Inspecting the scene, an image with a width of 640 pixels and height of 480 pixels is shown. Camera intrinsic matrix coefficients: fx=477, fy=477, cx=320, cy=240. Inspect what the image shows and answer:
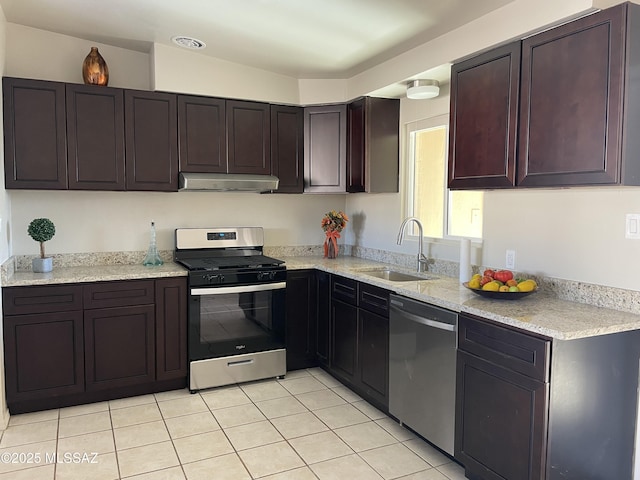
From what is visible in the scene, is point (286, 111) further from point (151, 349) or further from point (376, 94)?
point (151, 349)

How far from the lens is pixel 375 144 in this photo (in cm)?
376

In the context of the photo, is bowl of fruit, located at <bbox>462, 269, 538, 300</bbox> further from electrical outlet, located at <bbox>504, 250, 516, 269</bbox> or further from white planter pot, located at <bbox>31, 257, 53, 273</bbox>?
white planter pot, located at <bbox>31, 257, 53, 273</bbox>

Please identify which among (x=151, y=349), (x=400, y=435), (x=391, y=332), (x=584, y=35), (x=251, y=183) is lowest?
(x=400, y=435)

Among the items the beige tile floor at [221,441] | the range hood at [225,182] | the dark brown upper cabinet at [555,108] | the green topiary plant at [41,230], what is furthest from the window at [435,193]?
the green topiary plant at [41,230]

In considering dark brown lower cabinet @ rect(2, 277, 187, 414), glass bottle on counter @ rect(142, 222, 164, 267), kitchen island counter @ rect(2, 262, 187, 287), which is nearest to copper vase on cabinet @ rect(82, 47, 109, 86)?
glass bottle on counter @ rect(142, 222, 164, 267)

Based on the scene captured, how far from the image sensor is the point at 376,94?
3674mm

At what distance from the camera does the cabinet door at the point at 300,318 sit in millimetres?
3764

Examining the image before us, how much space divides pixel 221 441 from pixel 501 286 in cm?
178

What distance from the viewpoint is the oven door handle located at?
339 cm

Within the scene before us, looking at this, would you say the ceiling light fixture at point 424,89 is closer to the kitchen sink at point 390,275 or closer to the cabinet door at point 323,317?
the kitchen sink at point 390,275

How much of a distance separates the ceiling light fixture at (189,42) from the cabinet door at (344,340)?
Result: 209 centimetres

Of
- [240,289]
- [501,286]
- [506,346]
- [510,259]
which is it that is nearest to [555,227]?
[510,259]

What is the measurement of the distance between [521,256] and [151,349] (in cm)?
251

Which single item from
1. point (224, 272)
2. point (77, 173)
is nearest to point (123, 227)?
point (77, 173)
